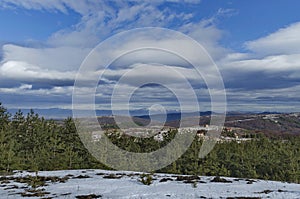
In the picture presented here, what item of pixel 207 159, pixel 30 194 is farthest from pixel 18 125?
pixel 30 194

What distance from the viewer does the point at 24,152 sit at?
198 feet

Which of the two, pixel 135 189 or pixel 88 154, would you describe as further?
pixel 88 154

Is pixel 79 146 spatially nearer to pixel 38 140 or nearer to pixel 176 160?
pixel 38 140

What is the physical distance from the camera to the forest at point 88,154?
2077 inches

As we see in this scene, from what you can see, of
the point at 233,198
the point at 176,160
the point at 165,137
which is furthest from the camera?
the point at 165,137

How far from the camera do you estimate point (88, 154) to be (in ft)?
188

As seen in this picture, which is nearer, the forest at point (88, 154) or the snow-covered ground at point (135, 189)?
the snow-covered ground at point (135, 189)

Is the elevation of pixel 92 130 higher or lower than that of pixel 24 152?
higher

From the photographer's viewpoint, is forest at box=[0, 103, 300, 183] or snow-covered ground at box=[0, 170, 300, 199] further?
forest at box=[0, 103, 300, 183]

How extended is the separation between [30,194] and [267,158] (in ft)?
181

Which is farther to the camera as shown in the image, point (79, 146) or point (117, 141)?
point (117, 141)

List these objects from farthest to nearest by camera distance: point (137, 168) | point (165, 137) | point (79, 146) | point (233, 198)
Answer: point (165, 137), point (137, 168), point (79, 146), point (233, 198)

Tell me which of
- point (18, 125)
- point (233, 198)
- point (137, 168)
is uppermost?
point (18, 125)

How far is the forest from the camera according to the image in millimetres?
52750
